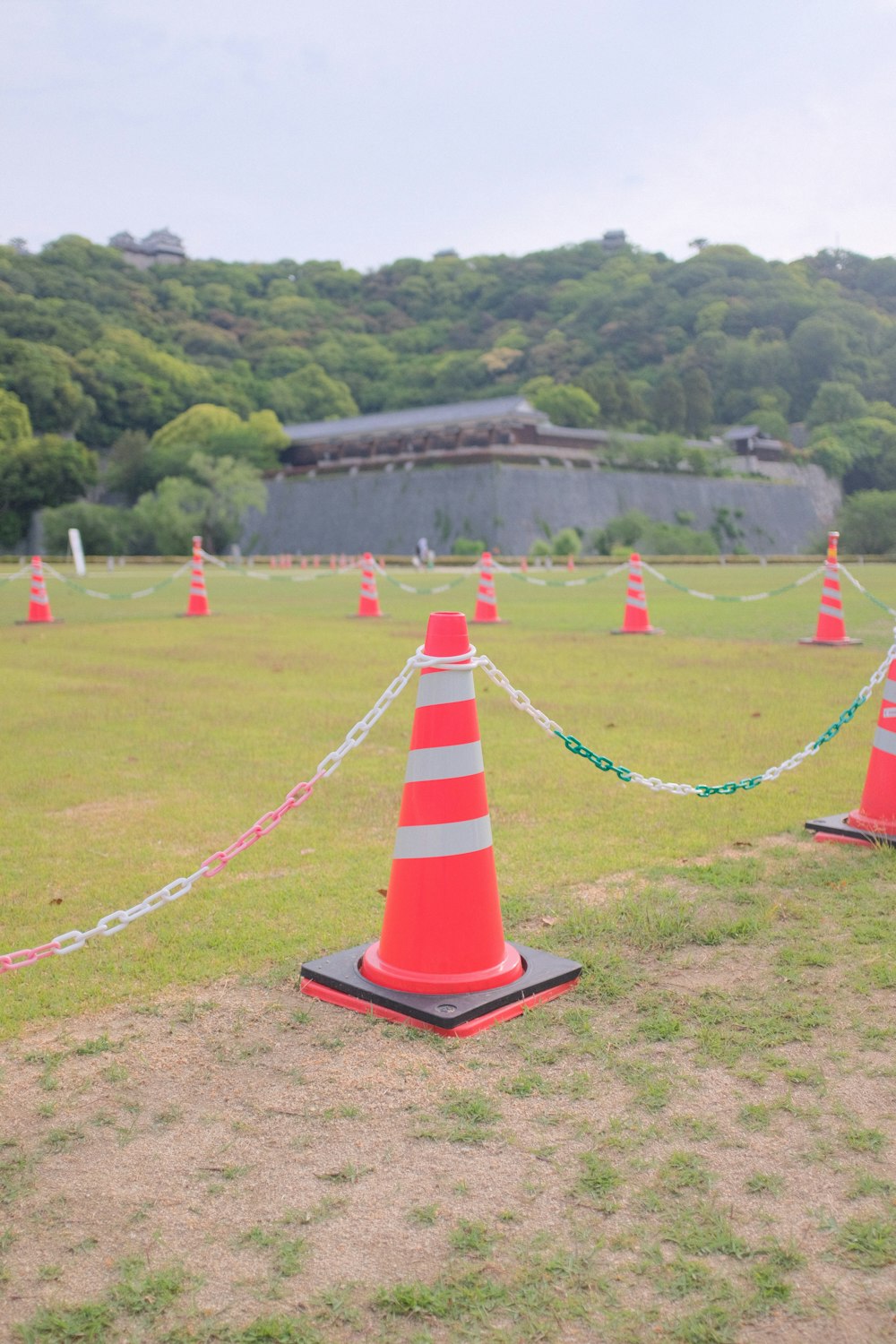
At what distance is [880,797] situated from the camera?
4.84m

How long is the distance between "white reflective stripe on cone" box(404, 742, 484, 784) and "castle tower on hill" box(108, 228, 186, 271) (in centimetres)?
12930

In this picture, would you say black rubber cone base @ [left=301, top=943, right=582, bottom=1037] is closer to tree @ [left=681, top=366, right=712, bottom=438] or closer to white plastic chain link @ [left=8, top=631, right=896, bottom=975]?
white plastic chain link @ [left=8, top=631, right=896, bottom=975]

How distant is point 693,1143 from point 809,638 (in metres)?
11.4

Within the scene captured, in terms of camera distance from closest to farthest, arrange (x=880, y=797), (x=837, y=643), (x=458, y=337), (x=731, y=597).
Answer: (x=880, y=797) < (x=837, y=643) < (x=731, y=597) < (x=458, y=337)

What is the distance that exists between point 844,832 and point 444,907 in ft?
7.58

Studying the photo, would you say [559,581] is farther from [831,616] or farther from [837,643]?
[837,643]

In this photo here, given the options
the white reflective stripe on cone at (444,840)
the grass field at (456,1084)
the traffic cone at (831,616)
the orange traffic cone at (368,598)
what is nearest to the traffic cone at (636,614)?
the traffic cone at (831,616)

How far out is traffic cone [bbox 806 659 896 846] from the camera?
15.6ft

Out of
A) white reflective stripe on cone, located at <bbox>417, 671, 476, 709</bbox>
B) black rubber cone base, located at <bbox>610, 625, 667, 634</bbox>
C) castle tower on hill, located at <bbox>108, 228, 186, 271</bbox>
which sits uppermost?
castle tower on hill, located at <bbox>108, 228, 186, 271</bbox>

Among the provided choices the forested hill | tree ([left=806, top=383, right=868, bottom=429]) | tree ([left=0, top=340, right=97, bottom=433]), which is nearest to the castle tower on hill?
the forested hill

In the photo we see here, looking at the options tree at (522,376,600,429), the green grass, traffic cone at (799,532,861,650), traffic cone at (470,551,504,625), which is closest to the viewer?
the green grass

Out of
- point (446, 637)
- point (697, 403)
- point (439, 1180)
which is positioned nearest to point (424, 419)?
point (697, 403)

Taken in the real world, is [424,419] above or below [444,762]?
above

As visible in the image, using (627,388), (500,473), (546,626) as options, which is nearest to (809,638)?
(546,626)
